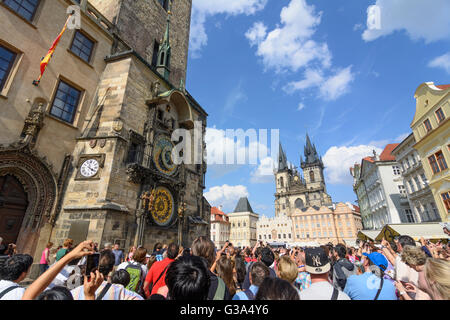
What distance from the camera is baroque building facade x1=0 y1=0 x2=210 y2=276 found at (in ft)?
A: 25.3

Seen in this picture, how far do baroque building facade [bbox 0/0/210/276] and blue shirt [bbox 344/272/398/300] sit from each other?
26.7ft

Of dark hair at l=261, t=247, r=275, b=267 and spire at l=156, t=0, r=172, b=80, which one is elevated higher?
spire at l=156, t=0, r=172, b=80

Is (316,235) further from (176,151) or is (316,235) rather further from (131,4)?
(131,4)

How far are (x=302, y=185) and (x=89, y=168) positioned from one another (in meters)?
95.7

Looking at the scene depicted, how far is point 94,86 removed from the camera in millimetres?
10891

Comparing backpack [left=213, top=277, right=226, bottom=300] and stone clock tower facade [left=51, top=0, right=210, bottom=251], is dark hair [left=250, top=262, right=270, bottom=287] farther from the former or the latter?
stone clock tower facade [left=51, top=0, right=210, bottom=251]

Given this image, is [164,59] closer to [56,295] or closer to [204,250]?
[204,250]

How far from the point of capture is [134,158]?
10.2m

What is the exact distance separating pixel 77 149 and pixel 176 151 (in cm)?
528

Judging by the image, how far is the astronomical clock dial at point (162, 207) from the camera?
10489 mm

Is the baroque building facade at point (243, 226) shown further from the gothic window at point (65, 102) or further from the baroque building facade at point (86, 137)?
the gothic window at point (65, 102)

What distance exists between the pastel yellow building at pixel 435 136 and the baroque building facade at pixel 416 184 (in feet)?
7.05

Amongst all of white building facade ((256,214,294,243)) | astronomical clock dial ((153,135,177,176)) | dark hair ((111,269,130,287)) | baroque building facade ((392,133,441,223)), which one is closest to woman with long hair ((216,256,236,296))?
dark hair ((111,269,130,287))

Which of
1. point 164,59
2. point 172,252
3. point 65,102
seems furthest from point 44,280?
point 164,59
